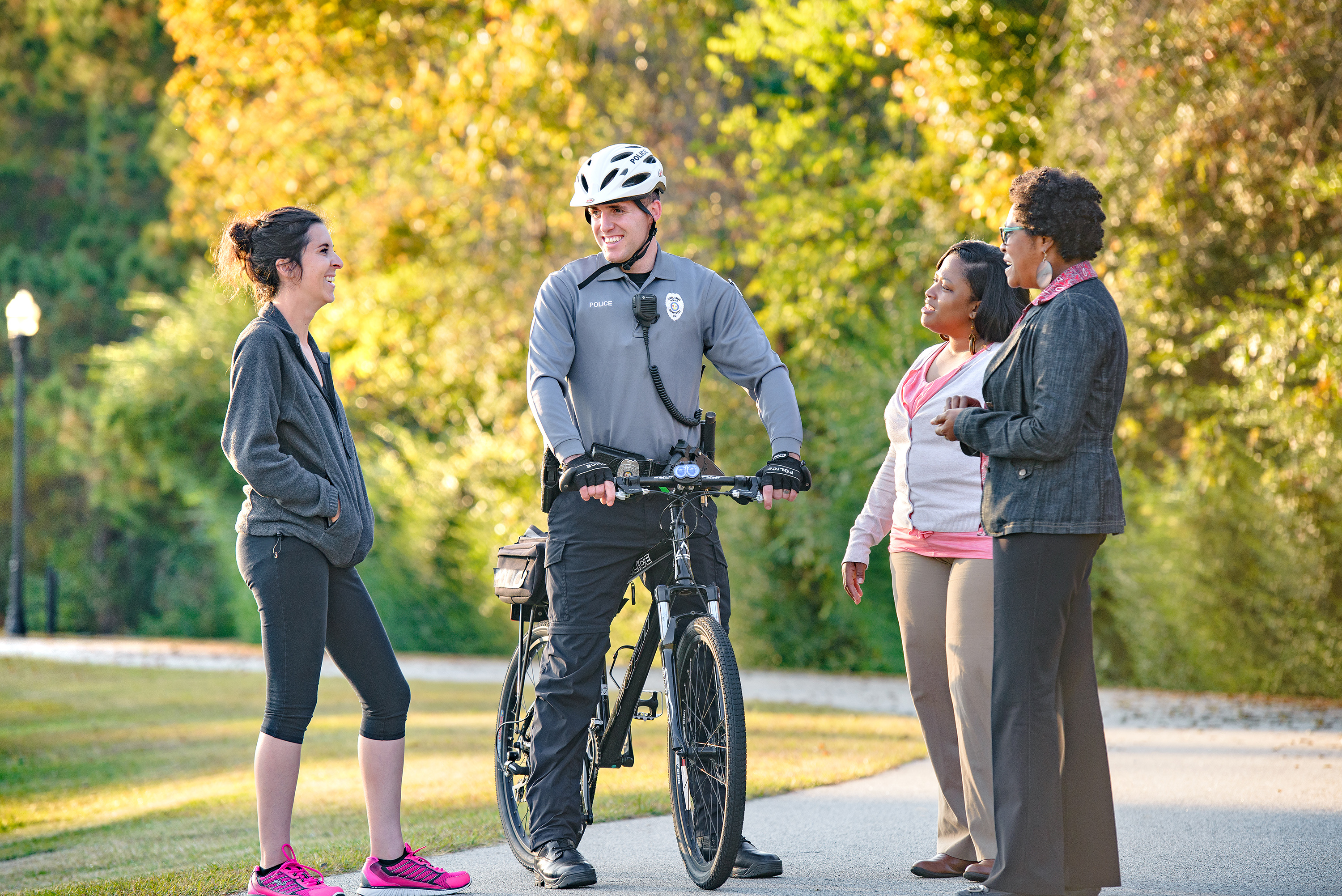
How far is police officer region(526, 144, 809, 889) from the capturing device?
4.59 meters

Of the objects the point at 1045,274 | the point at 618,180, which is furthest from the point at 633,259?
the point at 1045,274

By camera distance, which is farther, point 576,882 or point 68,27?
point 68,27

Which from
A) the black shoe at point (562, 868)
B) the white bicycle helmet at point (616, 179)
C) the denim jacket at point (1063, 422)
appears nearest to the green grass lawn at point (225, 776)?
the black shoe at point (562, 868)

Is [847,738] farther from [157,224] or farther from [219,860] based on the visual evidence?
[157,224]

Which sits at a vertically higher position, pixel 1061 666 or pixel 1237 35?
pixel 1237 35

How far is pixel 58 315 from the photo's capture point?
3027cm

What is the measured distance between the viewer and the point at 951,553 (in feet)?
15.3

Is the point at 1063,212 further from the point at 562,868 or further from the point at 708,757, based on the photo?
the point at 562,868

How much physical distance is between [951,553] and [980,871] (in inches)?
39.2

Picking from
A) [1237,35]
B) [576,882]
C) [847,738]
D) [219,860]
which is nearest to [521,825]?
[576,882]

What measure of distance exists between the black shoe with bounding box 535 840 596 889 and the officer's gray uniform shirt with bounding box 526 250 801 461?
4.18 feet

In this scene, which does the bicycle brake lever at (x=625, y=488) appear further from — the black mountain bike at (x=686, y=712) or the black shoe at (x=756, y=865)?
the black shoe at (x=756, y=865)

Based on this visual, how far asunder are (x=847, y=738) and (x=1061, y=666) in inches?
199

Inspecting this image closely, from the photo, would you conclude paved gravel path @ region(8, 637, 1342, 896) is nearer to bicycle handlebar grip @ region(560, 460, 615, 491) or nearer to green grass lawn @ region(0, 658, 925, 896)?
green grass lawn @ region(0, 658, 925, 896)
